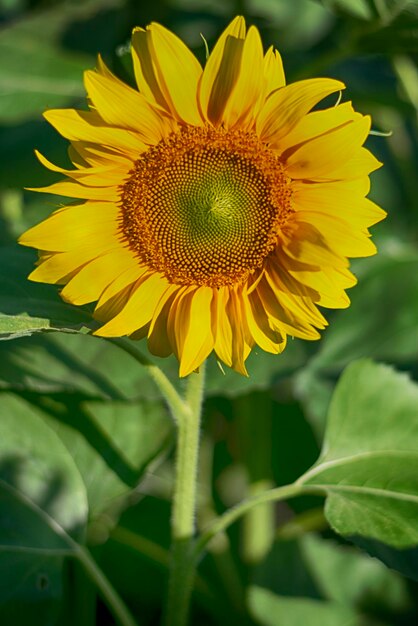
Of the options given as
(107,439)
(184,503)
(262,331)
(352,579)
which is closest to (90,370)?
(107,439)

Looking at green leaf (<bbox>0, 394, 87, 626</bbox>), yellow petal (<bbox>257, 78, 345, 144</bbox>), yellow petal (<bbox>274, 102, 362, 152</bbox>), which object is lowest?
green leaf (<bbox>0, 394, 87, 626</bbox>)

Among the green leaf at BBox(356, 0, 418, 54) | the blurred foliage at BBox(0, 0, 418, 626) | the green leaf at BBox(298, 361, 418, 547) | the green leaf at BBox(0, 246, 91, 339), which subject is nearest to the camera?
the green leaf at BBox(0, 246, 91, 339)

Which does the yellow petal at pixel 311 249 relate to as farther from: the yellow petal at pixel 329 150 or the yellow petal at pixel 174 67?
the yellow petal at pixel 174 67

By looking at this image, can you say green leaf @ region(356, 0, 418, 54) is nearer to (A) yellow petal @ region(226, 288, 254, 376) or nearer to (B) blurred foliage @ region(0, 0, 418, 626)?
(B) blurred foliage @ region(0, 0, 418, 626)

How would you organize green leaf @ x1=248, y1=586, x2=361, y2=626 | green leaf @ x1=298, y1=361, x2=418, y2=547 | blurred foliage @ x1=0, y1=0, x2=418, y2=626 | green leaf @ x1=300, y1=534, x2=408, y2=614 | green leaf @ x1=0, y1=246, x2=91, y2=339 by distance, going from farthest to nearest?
green leaf @ x1=300, y1=534, x2=408, y2=614 < green leaf @ x1=248, y1=586, x2=361, y2=626 < blurred foliage @ x1=0, y1=0, x2=418, y2=626 < green leaf @ x1=298, y1=361, x2=418, y2=547 < green leaf @ x1=0, y1=246, x2=91, y2=339

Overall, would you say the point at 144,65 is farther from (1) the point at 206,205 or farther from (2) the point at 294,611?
(2) the point at 294,611

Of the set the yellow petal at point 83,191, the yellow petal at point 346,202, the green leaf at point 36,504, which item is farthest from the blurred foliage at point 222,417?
the yellow petal at point 346,202

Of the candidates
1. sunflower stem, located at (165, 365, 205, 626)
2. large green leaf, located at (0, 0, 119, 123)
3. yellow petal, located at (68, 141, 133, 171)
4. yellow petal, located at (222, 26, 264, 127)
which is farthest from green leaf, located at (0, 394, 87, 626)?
large green leaf, located at (0, 0, 119, 123)

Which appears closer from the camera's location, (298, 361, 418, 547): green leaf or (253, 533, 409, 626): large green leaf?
(298, 361, 418, 547): green leaf

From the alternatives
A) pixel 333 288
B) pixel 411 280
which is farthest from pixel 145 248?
pixel 411 280
